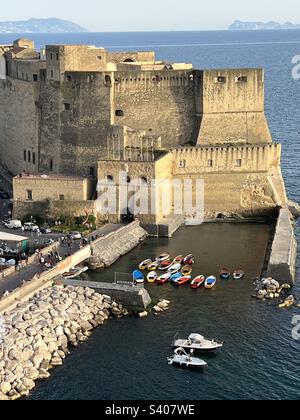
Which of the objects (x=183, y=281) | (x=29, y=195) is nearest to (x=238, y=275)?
(x=183, y=281)

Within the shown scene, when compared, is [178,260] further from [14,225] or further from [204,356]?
[204,356]

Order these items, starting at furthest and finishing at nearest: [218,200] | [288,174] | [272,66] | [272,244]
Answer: [272,66], [288,174], [218,200], [272,244]

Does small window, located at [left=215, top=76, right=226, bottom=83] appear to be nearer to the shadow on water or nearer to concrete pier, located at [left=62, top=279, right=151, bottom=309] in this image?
the shadow on water

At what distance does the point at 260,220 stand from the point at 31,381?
83.6 ft

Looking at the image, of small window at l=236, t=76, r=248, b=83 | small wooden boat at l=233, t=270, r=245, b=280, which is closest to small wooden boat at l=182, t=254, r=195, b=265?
small wooden boat at l=233, t=270, r=245, b=280

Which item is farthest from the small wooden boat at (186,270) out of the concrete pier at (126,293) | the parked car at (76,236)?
the parked car at (76,236)

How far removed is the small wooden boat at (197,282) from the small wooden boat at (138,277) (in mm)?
2485

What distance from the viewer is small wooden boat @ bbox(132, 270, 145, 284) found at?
38359mm

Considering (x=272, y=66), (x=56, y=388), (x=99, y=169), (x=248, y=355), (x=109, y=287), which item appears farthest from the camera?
(x=272, y=66)

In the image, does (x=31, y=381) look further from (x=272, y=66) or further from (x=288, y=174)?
(x=272, y=66)

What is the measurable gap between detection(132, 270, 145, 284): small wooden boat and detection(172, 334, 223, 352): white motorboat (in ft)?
23.7

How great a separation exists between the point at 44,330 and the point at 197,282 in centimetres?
943

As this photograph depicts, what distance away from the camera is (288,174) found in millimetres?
62312

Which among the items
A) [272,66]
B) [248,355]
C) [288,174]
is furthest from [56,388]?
[272,66]
